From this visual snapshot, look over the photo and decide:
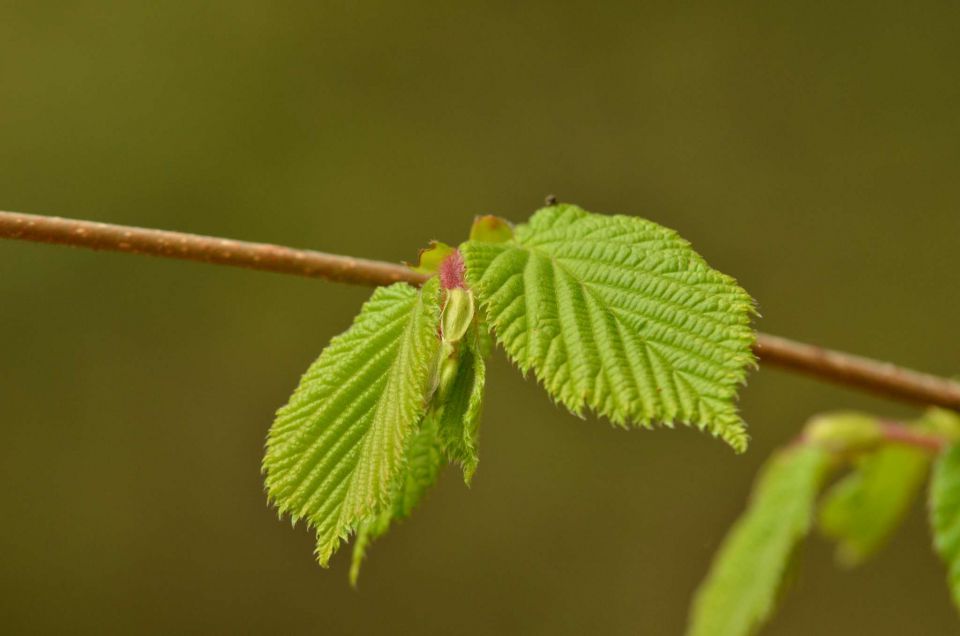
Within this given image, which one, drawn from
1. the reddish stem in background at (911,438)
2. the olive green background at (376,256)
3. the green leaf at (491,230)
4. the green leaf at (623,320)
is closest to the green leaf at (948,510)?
the reddish stem in background at (911,438)

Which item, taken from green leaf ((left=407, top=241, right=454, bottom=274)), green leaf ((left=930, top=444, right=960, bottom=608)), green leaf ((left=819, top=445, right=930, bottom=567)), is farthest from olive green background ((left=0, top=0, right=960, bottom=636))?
green leaf ((left=407, top=241, right=454, bottom=274))

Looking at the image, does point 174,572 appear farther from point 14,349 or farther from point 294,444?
point 294,444

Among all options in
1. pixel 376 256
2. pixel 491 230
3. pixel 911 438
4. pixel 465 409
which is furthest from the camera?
pixel 376 256

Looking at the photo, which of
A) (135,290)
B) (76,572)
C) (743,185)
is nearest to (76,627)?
(76,572)

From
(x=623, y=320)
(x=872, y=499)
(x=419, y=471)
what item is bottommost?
(x=872, y=499)

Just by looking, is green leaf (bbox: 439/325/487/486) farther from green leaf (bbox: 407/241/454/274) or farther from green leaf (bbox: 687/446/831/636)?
green leaf (bbox: 687/446/831/636)

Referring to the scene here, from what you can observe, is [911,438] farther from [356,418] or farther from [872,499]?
[356,418]

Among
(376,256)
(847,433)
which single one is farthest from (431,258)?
(376,256)
